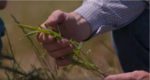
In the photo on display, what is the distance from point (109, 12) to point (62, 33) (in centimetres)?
31

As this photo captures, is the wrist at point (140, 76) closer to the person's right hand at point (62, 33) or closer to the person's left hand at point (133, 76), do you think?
the person's left hand at point (133, 76)

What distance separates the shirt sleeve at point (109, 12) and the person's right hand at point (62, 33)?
0.06 metres

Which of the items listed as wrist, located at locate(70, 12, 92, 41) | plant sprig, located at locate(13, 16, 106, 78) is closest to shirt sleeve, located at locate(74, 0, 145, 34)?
wrist, located at locate(70, 12, 92, 41)

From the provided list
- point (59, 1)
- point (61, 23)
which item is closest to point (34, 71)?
point (61, 23)

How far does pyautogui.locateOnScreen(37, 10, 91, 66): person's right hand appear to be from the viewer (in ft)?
4.38

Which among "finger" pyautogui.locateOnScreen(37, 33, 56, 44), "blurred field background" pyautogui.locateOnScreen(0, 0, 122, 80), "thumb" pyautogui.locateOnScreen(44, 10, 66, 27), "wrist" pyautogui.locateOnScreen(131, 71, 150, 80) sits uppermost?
"thumb" pyautogui.locateOnScreen(44, 10, 66, 27)

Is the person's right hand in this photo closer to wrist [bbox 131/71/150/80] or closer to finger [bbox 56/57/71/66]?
finger [bbox 56/57/71/66]

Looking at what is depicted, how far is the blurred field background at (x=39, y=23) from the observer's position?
6.64 ft

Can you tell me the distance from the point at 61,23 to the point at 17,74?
0.24 meters

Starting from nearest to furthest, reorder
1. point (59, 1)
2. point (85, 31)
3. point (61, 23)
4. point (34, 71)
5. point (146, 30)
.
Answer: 1. point (34, 71)
2. point (61, 23)
3. point (85, 31)
4. point (146, 30)
5. point (59, 1)

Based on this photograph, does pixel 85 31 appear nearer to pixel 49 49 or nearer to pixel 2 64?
pixel 49 49

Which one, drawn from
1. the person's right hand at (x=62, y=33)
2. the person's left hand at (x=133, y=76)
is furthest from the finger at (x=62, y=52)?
the person's left hand at (x=133, y=76)

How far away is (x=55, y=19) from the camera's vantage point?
54.3 inches

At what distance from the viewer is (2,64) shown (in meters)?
1.20
